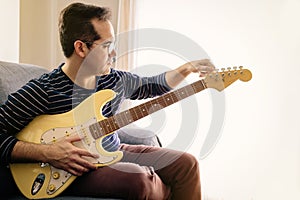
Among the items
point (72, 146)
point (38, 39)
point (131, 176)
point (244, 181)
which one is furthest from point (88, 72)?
point (38, 39)

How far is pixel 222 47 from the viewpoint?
2189mm

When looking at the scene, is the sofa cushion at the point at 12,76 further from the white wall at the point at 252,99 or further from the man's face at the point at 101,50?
the white wall at the point at 252,99

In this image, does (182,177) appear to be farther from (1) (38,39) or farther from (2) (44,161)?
(1) (38,39)

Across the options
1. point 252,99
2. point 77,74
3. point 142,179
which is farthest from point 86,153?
point 252,99

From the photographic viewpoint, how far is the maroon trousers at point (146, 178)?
1118 millimetres

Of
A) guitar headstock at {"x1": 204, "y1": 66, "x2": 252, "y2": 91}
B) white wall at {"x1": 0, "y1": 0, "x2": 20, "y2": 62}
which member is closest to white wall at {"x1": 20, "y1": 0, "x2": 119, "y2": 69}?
white wall at {"x1": 0, "y1": 0, "x2": 20, "y2": 62}

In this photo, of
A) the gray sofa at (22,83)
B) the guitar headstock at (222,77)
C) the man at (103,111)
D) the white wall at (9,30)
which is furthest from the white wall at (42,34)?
the guitar headstock at (222,77)

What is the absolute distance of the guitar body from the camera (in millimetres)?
1163

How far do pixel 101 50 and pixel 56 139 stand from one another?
12.7 inches

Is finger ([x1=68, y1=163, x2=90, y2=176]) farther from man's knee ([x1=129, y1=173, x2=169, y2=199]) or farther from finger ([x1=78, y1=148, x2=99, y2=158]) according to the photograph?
man's knee ([x1=129, y1=173, x2=169, y2=199])

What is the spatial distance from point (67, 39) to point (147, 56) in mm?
1085

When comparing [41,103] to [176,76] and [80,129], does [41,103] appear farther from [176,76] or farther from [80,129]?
[176,76]

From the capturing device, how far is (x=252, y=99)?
213 cm

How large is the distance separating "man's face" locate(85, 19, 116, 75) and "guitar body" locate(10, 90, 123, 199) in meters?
0.13
